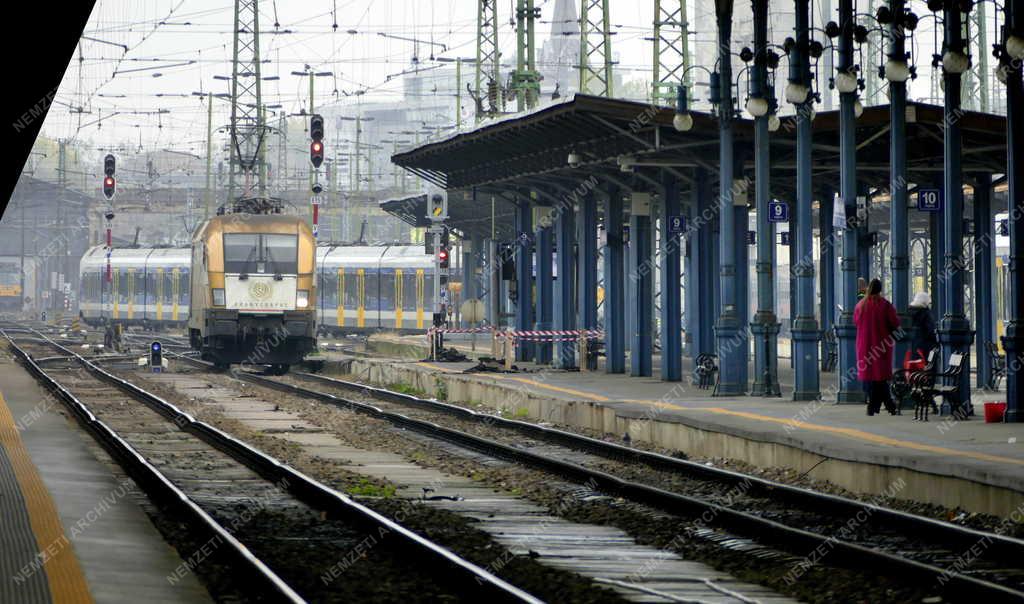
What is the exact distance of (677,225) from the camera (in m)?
27.6

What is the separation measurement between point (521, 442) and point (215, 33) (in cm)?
3432

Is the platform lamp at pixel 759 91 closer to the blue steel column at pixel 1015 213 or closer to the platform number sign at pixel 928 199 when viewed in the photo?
the platform number sign at pixel 928 199

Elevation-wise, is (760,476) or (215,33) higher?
(215,33)

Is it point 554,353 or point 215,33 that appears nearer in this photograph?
point 554,353

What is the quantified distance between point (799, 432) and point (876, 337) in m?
2.41

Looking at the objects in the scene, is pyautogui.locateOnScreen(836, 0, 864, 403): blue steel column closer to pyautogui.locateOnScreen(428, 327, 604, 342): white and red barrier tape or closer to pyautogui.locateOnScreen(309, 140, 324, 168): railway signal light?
pyautogui.locateOnScreen(428, 327, 604, 342): white and red barrier tape

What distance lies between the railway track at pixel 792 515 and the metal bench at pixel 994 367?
8.90 meters

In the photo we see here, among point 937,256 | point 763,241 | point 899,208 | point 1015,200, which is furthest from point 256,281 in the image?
point 1015,200

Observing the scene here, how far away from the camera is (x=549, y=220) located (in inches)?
1355

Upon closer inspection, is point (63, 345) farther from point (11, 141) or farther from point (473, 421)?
point (11, 141)

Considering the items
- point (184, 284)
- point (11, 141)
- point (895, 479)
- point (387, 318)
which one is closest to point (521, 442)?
point (895, 479)

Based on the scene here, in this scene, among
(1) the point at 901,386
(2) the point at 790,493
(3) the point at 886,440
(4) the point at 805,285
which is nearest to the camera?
(2) the point at 790,493

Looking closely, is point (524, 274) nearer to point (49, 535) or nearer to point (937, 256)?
point (937, 256)

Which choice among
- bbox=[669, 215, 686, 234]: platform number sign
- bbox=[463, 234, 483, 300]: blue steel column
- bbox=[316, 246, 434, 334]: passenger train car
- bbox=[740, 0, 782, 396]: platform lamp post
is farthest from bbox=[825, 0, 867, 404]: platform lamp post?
bbox=[316, 246, 434, 334]: passenger train car
